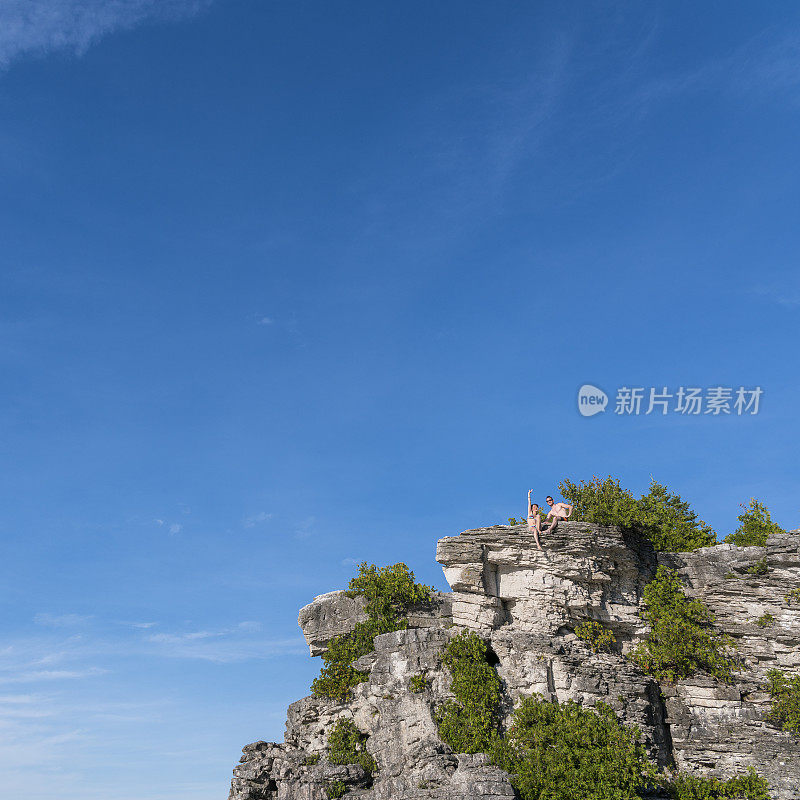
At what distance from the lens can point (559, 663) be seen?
2695cm

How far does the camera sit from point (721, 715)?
26.8 metres

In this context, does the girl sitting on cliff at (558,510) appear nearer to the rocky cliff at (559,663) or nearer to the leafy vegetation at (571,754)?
the rocky cliff at (559,663)

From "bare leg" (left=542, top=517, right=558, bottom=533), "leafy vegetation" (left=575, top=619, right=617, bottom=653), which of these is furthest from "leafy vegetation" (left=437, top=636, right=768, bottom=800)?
"bare leg" (left=542, top=517, right=558, bottom=533)

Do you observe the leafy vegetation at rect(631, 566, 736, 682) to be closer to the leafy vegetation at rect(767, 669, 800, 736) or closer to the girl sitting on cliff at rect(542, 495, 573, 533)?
the leafy vegetation at rect(767, 669, 800, 736)

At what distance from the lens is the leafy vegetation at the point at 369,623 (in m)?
30.5

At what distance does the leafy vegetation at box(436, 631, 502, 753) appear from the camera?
26.0 meters

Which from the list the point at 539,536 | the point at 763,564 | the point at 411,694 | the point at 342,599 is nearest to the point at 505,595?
the point at 539,536

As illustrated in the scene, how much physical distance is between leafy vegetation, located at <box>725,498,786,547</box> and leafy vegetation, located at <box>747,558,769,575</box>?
4.63ft

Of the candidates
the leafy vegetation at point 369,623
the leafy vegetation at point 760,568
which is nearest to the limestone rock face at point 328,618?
the leafy vegetation at point 369,623

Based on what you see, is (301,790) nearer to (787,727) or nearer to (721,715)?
(721,715)

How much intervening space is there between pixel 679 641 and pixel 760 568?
448 cm

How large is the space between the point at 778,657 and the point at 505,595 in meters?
10.6

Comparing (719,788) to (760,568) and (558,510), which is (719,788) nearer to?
(760,568)

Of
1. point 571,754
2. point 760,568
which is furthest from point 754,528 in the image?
point 571,754
